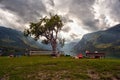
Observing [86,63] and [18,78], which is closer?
[18,78]

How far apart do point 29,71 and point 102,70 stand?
33.8ft

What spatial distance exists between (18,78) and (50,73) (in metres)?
4.30

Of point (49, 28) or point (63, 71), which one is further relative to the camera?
point (49, 28)

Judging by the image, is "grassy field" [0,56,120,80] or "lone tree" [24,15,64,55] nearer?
"grassy field" [0,56,120,80]

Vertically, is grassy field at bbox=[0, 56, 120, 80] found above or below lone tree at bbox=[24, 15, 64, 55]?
below

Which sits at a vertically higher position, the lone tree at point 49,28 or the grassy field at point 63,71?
the lone tree at point 49,28

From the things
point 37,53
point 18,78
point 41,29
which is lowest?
point 18,78

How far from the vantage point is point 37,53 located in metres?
74.1

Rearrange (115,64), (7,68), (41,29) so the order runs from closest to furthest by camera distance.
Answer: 1. (7,68)
2. (115,64)
3. (41,29)

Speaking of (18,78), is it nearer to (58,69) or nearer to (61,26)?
(58,69)

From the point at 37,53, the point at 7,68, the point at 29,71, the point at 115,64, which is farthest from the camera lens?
the point at 37,53

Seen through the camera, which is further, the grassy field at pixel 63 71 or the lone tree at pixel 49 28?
the lone tree at pixel 49 28

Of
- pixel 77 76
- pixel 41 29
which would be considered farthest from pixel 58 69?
pixel 41 29

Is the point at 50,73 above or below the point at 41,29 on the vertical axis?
below
